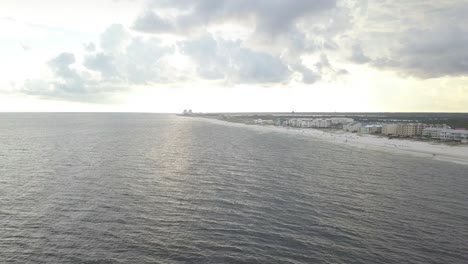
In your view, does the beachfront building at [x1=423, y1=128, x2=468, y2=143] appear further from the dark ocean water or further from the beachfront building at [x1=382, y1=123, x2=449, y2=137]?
the dark ocean water

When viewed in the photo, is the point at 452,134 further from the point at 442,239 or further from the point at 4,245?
the point at 4,245

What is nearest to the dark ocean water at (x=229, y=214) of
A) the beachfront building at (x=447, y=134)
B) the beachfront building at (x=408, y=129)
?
the beachfront building at (x=447, y=134)

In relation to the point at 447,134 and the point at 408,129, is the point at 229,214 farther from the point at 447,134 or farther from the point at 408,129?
the point at 408,129

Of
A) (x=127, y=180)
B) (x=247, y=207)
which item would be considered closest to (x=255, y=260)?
(x=247, y=207)

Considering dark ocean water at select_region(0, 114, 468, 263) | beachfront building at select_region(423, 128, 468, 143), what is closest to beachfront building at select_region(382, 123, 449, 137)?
beachfront building at select_region(423, 128, 468, 143)

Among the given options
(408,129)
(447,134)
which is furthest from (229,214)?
(408,129)

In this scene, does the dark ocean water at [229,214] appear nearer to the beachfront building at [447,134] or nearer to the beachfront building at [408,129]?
the beachfront building at [447,134]

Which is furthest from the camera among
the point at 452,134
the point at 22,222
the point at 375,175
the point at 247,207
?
the point at 452,134
